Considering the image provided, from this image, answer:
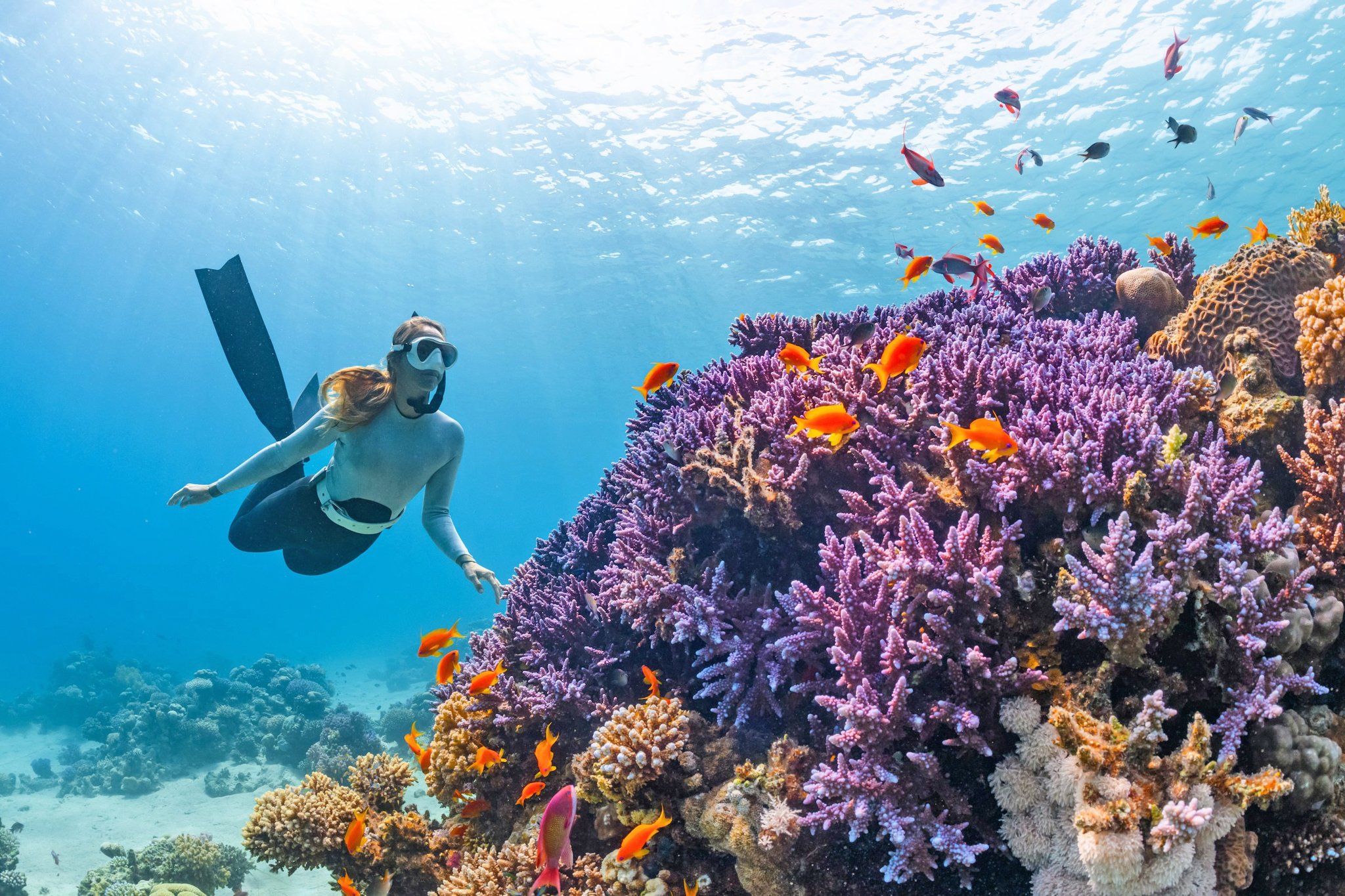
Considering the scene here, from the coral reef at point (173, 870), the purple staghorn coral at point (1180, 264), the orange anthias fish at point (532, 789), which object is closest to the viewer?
the orange anthias fish at point (532, 789)

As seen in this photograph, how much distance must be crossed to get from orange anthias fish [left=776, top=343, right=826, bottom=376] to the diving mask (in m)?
2.40

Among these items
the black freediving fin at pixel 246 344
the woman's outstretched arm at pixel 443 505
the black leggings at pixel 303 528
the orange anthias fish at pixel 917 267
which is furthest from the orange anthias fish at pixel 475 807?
the orange anthias fish at pixel 917 267

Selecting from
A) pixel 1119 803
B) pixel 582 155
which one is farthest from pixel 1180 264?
pixel 582 155

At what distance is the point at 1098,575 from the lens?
8.68ft

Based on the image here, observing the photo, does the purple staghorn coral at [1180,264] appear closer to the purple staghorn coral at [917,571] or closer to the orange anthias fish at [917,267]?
the purple staghorn coral at [917,571]

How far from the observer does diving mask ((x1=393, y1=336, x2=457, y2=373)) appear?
14.7 feet

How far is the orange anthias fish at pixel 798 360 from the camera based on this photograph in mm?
4113

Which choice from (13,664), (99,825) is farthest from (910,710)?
(13,664)

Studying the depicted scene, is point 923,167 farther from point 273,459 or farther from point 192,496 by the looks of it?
point 192,496

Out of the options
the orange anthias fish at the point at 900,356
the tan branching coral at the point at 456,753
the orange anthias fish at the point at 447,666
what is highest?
the orange anthias fish at the point at 447,666

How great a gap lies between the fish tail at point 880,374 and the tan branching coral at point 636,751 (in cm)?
229

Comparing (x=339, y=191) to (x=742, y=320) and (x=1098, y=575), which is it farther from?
(x=1098, y=575)

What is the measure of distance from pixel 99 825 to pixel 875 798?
16.6m

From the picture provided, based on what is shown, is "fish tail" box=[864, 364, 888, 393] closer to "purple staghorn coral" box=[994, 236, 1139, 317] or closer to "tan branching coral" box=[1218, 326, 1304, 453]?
Answer: "tan branching coral" box=[1218, 326, 1304, 453]
